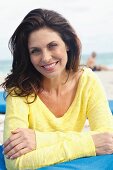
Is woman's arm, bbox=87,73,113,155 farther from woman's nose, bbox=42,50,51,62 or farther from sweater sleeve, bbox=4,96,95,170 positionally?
woman's nose, bbox=42,50,51,62

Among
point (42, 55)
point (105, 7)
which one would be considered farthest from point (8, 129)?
point (105, 7)

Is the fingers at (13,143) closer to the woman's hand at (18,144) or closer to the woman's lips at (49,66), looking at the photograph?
the woman's hand at (18,144)

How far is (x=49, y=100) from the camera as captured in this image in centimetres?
181

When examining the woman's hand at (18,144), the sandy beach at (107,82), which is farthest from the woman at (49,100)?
the sandy beach at (107,82)

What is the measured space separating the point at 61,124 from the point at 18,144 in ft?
0.95

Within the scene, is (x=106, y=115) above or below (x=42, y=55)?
below

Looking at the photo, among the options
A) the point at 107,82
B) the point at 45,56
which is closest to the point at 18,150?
the point at 45,56

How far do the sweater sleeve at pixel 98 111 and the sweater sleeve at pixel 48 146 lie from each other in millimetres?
154

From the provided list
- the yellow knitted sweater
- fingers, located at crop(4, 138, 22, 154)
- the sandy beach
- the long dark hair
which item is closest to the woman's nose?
the long dark hair

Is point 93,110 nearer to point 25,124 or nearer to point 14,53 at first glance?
point 25,124

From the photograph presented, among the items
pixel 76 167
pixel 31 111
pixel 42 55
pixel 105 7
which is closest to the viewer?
pixel 76 167

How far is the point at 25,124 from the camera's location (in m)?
1.65

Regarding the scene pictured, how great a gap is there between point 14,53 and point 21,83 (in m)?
0.14

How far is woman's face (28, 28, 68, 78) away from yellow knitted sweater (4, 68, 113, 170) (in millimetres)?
178
